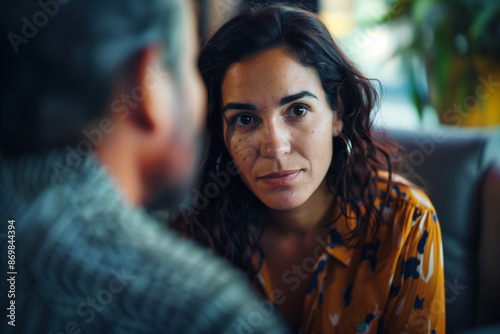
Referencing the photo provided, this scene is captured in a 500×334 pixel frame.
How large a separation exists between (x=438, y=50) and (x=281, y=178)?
1031 mm

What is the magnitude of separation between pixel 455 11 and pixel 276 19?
0.99 m

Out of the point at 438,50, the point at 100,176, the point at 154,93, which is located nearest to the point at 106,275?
the point at 100,176

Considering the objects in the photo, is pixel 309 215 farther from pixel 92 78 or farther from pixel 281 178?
pixel 92 78

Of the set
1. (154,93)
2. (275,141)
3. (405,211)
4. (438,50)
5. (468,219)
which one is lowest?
(468,219)

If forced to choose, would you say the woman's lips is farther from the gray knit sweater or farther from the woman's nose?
the gray knit sweater

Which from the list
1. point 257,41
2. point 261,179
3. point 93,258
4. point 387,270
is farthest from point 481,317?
point 93,258

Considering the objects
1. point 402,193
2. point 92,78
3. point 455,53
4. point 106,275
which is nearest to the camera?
point 106,275

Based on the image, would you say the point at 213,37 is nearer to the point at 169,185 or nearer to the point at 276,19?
the point at 276,19

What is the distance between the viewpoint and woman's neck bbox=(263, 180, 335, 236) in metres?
0.83

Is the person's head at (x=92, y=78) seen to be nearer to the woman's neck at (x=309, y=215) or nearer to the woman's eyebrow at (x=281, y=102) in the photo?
the woman's eyebrow at (x=281, y=102)

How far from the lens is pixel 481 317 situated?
844mm

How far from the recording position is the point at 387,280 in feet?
2.38

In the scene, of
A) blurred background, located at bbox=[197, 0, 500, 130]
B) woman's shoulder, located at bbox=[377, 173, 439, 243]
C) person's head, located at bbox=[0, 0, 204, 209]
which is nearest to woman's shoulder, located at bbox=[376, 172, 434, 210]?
woman's shoulder, located at bbox=[377, 173, 439, 243]

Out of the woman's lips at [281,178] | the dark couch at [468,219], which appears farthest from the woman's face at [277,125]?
the dark couch at [468,219]
